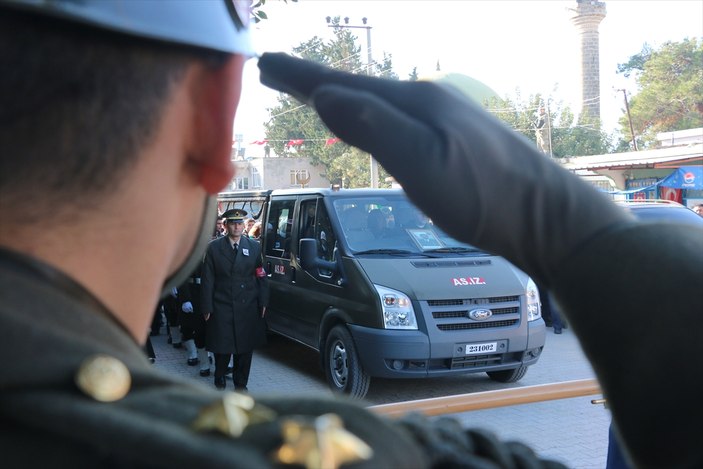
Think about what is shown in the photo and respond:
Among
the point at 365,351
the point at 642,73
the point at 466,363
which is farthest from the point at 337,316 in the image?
the point at 642,73

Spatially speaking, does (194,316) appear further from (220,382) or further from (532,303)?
(532,303)

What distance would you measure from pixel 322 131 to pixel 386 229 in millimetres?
32532

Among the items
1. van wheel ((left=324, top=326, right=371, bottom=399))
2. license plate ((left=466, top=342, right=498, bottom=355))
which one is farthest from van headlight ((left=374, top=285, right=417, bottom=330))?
license plate ((left=466, top=342, right=498, bottom=355))

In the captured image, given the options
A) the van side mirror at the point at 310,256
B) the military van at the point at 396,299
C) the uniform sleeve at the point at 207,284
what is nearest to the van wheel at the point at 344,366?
the military van at the point at 396,299

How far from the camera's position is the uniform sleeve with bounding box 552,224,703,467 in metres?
0.85

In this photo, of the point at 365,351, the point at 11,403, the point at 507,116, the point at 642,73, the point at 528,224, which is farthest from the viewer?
the point at 642,73

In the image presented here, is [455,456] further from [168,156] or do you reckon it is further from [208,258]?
[208,258]

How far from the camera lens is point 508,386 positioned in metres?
7.88

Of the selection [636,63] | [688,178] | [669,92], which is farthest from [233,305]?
[636,63]

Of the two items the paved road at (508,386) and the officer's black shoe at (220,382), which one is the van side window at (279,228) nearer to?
the paved road at (508,386)

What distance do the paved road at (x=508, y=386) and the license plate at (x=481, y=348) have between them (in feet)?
1.94

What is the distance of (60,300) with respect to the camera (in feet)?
2.43

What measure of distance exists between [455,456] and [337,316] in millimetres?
6773

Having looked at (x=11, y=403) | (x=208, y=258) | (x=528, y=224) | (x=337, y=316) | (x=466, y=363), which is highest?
(x=528, y=224)
